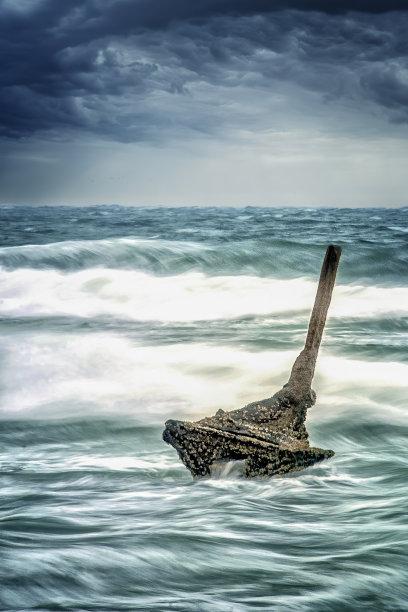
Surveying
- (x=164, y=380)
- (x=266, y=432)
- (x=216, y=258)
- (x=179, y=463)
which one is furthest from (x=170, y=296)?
(x=266, y=432)

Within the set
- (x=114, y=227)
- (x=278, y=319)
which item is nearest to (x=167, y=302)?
(x=278, y=319)

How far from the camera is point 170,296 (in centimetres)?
1916

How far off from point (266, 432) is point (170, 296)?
14.1 metres

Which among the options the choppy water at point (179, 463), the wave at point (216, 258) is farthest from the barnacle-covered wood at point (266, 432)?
the wave at point (216, 258)

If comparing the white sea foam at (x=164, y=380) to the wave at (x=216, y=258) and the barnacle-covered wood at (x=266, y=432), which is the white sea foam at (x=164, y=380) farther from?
the wave at (x=216, y=258)

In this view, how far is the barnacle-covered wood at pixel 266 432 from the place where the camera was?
505cm

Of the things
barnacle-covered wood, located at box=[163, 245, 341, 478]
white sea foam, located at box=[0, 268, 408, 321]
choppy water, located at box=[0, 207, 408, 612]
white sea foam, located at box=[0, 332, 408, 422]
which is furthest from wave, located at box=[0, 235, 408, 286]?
barnacle-covered wood, located at box=[163, 245, 341, 478]

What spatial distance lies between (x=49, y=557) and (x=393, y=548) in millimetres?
2434

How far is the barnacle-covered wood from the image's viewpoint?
16.6 ft

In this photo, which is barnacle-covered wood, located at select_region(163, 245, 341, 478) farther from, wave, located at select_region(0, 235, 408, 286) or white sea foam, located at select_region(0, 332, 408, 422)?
wave, located at select_region(0, 235, 408, 286)

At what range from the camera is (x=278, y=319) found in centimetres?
1581

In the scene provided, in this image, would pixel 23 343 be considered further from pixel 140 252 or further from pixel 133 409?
pixel 140 252

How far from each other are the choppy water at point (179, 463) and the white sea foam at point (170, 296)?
4.5 inches

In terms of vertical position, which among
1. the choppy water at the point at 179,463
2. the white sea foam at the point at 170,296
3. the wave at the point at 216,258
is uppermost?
the wave at the point at 216,258
